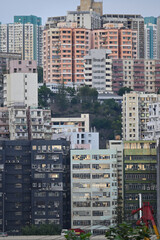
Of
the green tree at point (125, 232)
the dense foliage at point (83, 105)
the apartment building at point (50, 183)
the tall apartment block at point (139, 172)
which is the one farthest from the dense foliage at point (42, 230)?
the dense foliage at point (83, 105)

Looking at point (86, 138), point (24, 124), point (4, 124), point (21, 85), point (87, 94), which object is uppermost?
point (87, 94)

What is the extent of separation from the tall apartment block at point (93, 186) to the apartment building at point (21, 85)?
33162 millimetres

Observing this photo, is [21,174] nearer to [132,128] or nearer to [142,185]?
[142,185]

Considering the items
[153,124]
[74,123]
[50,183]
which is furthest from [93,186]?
[74,123]

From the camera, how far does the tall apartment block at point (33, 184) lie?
111812mm

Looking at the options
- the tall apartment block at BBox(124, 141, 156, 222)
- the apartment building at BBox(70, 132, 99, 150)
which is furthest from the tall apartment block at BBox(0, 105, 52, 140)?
the tall apartment block at BBox(124, 141, 156, 222)

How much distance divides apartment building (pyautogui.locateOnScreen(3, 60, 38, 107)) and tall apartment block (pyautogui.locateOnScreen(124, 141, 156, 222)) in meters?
36.8

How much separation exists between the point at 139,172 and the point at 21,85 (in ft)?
136

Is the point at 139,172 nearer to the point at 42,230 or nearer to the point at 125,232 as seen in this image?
the point at 42,230

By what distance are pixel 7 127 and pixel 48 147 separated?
90.6 feet

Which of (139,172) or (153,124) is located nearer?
(139,172)

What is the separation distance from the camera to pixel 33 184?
376 feet

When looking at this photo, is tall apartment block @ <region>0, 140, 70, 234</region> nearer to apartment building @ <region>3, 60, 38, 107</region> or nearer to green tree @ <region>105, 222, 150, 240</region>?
apartment building @ <region>3, 60, 38, 107</region>

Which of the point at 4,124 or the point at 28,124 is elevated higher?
the point at 4,124
